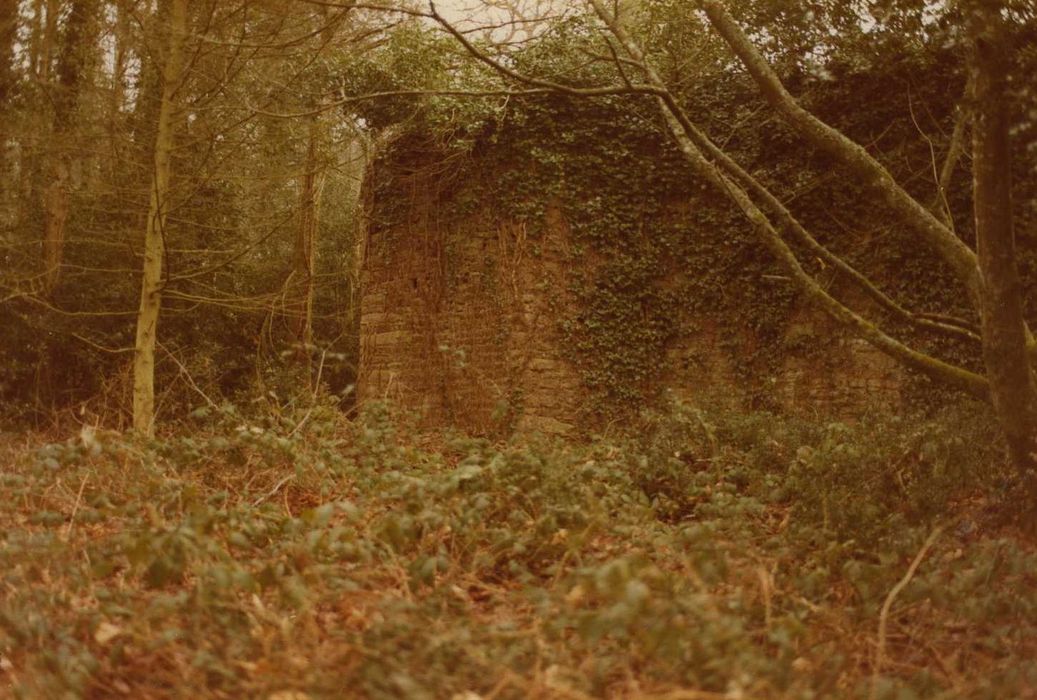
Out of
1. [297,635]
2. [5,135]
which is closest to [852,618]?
[297,635]

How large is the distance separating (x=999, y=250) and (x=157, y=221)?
8539 mm

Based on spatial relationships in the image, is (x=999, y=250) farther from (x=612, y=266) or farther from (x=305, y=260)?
(x=305, y=260)

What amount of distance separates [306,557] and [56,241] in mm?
11872

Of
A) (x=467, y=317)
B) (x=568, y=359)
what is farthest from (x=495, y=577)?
(x=467, y=317)

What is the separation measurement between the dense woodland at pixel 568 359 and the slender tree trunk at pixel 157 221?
40 mm

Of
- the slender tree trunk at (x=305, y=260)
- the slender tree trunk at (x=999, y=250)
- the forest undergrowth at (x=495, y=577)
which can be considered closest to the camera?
the forest undergrowth at (x=495, y=577)

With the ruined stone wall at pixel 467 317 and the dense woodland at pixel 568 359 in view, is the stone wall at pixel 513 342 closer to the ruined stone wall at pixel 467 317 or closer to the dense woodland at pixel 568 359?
the ruined stone wall at pixel 467 317

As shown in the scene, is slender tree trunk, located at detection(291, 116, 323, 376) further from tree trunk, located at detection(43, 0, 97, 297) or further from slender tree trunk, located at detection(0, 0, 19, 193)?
slender tree trunk, located at detection(0, 0, 19, 193)

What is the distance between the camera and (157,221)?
10.3m

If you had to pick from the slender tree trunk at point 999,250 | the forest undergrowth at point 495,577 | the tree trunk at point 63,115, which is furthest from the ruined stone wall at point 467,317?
the slender tree trunk at point 999,250

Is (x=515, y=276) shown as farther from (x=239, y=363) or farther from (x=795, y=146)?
(x=239, y=363)

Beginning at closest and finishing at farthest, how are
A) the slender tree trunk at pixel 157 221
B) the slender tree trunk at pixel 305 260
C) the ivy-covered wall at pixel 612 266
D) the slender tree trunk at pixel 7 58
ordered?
the slender tree trunk at pixel 157 221 < the ivy-covered wall at pixel 612 266 < the slender tree trunk at pixel 7 58 < the slender tree trunk at pixel 305 260

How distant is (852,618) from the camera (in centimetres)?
390

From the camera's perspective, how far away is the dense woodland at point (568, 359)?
126 inches
